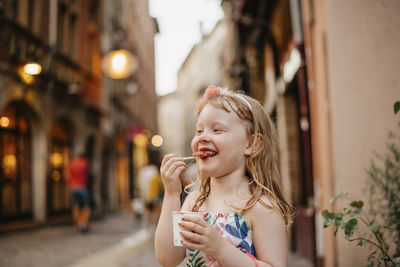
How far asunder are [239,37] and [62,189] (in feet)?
24.2

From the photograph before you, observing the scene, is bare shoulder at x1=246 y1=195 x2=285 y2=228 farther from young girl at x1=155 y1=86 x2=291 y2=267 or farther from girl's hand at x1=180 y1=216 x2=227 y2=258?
girl's hand at x1=180 y1=216 x2=227 y2=258

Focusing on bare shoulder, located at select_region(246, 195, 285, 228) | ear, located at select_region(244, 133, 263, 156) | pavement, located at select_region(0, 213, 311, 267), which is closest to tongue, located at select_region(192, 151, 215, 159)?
ear, located at select_region(244, 133, 263, 156)

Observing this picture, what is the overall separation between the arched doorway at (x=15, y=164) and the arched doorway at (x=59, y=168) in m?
1.02

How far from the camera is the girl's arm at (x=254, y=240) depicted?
148 centimetres

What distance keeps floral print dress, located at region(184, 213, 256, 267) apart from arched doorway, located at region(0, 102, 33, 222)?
8.84 m

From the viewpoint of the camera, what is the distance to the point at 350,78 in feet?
10.3

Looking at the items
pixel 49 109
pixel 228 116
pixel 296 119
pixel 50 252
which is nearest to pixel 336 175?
pixel 228 116

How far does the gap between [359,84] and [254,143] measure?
1.59m

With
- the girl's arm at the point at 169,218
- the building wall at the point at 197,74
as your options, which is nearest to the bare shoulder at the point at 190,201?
the girl's arm at the point at 169,218

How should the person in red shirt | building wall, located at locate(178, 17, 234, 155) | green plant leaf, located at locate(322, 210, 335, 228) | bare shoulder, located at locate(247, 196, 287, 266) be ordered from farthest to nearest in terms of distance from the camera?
building wall, located at locate(178, 17, 234, 155) < the person in red shirt < green plant leaf, located at locate(322, 210, 335, 228) < bare shoulder, located at locate(247, 196, 287, 266)

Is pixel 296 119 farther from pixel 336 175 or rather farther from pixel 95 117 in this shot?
pixel 95 117

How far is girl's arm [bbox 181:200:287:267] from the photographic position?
1.48 metres

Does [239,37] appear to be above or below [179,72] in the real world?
below

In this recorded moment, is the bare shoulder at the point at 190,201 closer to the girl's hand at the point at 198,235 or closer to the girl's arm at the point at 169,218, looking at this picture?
the girl's arm at the point at 169,218
